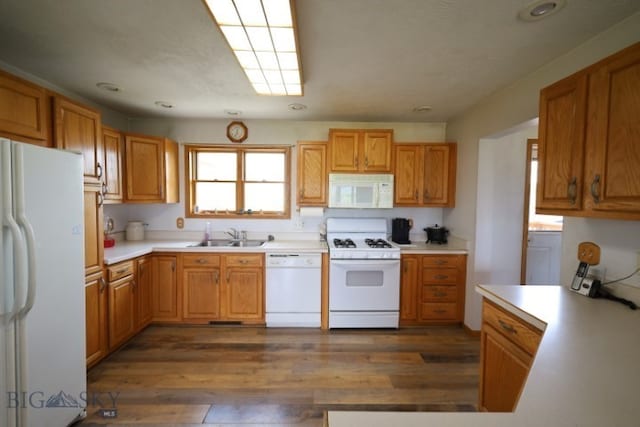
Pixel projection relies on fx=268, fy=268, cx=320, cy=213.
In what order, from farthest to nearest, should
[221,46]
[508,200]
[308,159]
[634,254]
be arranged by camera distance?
1. [308,159]
2. [508,200]
3. [221,46]
4. [634,254]

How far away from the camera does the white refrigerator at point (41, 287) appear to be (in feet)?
4.25

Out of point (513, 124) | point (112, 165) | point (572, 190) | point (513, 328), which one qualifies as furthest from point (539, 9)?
point (112, 165)

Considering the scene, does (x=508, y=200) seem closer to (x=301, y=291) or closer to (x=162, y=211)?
(x=301, y=291)

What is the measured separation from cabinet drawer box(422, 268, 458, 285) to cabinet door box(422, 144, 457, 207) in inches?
32.3

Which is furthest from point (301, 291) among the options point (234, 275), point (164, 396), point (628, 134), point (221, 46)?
point (628, 134)

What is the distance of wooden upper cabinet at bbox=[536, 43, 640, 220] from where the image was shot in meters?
1.18

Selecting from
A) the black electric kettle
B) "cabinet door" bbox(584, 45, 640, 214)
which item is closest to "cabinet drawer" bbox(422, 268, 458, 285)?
the black electric kettle

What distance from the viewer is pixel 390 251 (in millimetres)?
2971

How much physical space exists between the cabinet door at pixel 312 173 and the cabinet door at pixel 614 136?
234cm

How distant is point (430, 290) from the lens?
121 inches

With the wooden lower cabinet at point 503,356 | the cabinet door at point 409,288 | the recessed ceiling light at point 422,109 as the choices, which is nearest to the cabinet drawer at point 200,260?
the cabinet door at point 409,288

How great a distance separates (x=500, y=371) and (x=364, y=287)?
1.57 meters

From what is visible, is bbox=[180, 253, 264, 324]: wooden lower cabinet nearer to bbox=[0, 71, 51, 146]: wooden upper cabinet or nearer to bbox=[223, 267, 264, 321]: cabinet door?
bbox=[223, 267, 264, 321]: cabinet door

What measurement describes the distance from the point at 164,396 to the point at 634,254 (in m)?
3.07
